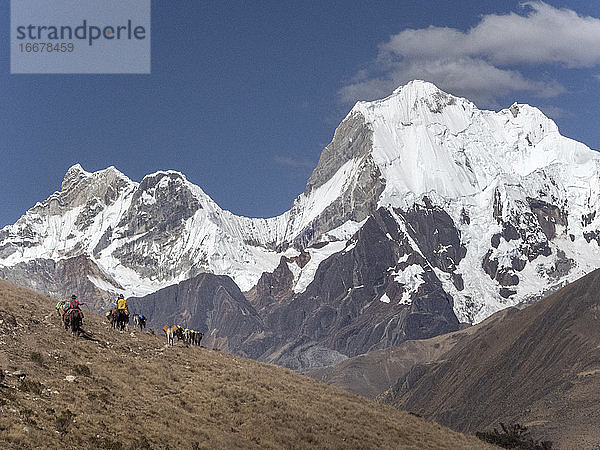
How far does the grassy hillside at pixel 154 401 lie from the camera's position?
46312mm

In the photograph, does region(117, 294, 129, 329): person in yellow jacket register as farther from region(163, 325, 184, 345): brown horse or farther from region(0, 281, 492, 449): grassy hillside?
region(163, 325, 184, 345): brown horse

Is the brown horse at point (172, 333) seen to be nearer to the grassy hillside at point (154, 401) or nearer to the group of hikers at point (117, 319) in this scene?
the group of hikers at point (117, 319)

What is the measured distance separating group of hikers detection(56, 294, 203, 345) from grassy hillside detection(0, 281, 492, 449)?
0.77m

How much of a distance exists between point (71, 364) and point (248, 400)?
11466 millimetres

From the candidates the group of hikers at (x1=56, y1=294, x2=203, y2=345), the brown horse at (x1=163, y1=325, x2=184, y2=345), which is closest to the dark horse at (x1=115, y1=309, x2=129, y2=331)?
the group of hikers at (x1=56, y1=294, x2=203, y2=345)

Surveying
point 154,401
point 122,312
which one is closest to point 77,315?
point 122,312

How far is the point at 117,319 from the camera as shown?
236ft

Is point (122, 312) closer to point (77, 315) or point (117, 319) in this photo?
point (117, 319)

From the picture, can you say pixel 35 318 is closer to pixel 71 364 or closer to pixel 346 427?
pixel 71 364

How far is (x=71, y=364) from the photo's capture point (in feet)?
183

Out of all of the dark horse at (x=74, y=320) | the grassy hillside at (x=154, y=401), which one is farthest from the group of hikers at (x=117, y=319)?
the grassy hillside at (x=154, y=401)

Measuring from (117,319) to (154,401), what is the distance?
737 inches

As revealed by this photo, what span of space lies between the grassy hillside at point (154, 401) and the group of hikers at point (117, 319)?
30.3 inches

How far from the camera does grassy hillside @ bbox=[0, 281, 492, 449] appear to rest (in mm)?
46312
